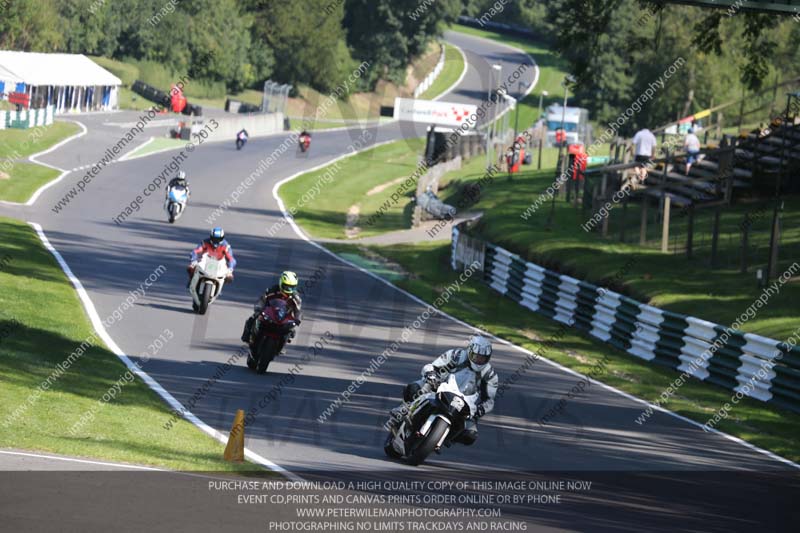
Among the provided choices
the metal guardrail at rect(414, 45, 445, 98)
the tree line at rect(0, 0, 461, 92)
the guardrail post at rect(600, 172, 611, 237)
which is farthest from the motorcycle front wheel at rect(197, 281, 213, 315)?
the metal guardrail at rect(414, 45, 445, 98)

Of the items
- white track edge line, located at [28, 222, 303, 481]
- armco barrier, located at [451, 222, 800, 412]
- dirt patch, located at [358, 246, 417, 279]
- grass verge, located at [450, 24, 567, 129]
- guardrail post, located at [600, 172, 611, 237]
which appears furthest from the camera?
grass verge, located at [450, 24, 567, 129]

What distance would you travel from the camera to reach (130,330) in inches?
862

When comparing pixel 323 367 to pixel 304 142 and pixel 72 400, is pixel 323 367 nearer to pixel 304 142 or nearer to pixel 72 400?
pixel 72 400

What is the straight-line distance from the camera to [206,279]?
23906 mm

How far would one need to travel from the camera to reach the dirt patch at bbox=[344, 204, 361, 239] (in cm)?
4662

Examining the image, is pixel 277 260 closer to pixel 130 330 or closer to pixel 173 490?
pixel 130 330

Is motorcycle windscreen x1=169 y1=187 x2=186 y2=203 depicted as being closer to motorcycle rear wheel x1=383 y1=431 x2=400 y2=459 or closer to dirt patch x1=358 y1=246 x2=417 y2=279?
dirt patch x1=358 y1=246 x2=417 y2=279

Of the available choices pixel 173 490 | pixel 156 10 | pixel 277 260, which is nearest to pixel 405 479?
pixel 173 490

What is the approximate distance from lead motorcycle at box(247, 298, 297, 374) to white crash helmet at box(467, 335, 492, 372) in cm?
554

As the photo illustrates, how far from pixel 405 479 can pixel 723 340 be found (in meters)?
10.3

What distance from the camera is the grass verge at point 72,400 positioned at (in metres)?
12.6

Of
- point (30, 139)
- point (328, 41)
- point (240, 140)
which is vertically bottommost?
point (30, 139)

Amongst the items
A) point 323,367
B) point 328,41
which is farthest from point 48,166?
point 328,41

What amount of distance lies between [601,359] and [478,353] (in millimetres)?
10492
